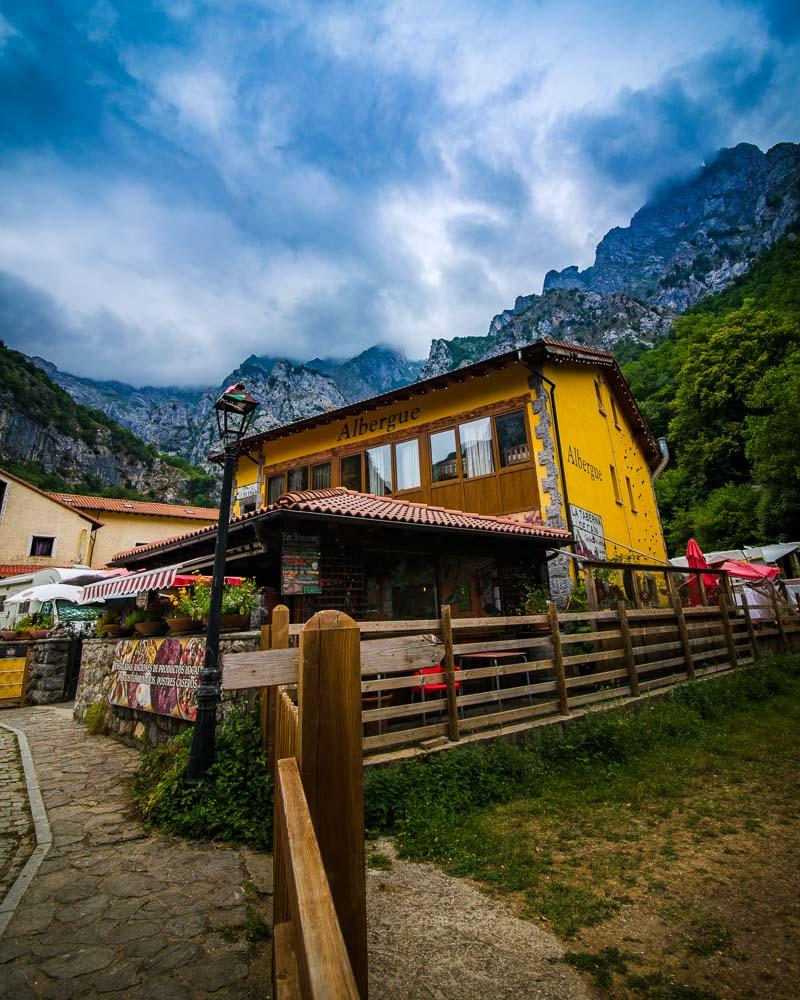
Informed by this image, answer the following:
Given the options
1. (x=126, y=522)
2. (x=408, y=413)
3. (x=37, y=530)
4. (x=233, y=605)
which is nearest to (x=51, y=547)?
(x=37, y=530)

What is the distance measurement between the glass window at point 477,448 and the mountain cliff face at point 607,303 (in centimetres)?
6426

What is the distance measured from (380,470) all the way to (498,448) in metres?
3.80

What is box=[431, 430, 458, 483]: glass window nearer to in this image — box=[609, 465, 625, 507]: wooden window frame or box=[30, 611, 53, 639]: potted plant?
box=[609, 465, 625, 507]: wooden window frame

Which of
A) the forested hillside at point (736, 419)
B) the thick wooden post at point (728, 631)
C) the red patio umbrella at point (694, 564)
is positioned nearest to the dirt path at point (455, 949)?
the thick wooden post at point (728, 631)

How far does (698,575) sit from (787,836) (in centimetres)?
1027

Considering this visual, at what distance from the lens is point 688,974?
2.59 meters

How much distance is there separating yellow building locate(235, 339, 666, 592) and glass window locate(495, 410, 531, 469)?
1.1 inches

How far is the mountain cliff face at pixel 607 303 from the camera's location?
3214 inches

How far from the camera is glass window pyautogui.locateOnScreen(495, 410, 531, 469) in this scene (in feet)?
42.3

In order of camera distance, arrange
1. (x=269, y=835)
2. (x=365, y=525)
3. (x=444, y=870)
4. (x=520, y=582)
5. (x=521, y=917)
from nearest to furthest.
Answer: (x=521, y=917) < (x=444, y=870) < (x=269, y=835) < (x=365, y=525) < (x=520, y=582)

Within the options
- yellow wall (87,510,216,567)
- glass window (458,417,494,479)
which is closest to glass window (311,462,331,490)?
glass window (458,417,494,479)

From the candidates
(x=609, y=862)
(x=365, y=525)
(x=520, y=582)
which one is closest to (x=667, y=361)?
(x=520, y=582)

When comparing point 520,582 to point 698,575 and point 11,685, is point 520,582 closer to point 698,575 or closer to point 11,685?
point 698,575

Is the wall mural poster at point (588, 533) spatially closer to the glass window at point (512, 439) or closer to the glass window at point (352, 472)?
the glass window at point (512, 439)
